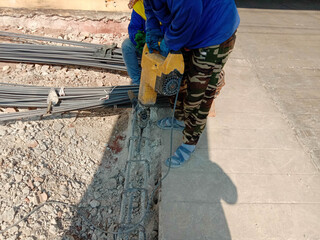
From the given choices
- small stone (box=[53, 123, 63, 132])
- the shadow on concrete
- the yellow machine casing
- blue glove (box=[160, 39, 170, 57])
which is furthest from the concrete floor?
the shadow on concrete

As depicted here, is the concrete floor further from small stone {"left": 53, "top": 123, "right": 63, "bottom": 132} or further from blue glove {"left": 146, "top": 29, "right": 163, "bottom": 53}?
small stone {"left": 53, "top": 123, "right": 63, "bottom": 132}

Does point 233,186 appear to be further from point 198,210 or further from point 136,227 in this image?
point 136,227

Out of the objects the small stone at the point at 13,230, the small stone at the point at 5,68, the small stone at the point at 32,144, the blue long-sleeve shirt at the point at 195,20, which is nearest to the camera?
the blue long-sleeve shirt at the point at 195,20

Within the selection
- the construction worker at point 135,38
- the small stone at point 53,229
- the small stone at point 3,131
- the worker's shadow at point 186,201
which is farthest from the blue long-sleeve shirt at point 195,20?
the small stone at point 3,131

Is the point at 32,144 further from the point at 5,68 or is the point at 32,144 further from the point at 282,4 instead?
the point at 282,4

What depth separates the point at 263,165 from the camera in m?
2.44

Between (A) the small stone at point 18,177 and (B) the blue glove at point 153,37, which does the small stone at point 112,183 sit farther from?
(B) the blue glove at point 153,37

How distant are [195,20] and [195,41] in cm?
29

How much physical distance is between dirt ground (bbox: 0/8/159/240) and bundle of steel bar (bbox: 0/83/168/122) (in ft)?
0.67

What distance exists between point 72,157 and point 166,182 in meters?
1.35

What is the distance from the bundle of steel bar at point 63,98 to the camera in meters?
3.31

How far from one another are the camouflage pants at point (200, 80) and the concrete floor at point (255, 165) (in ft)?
1.33

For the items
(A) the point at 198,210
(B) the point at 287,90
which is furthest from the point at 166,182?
(B) the point at 287,90

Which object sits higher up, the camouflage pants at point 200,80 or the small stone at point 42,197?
the camouflage pants at point 200,80
